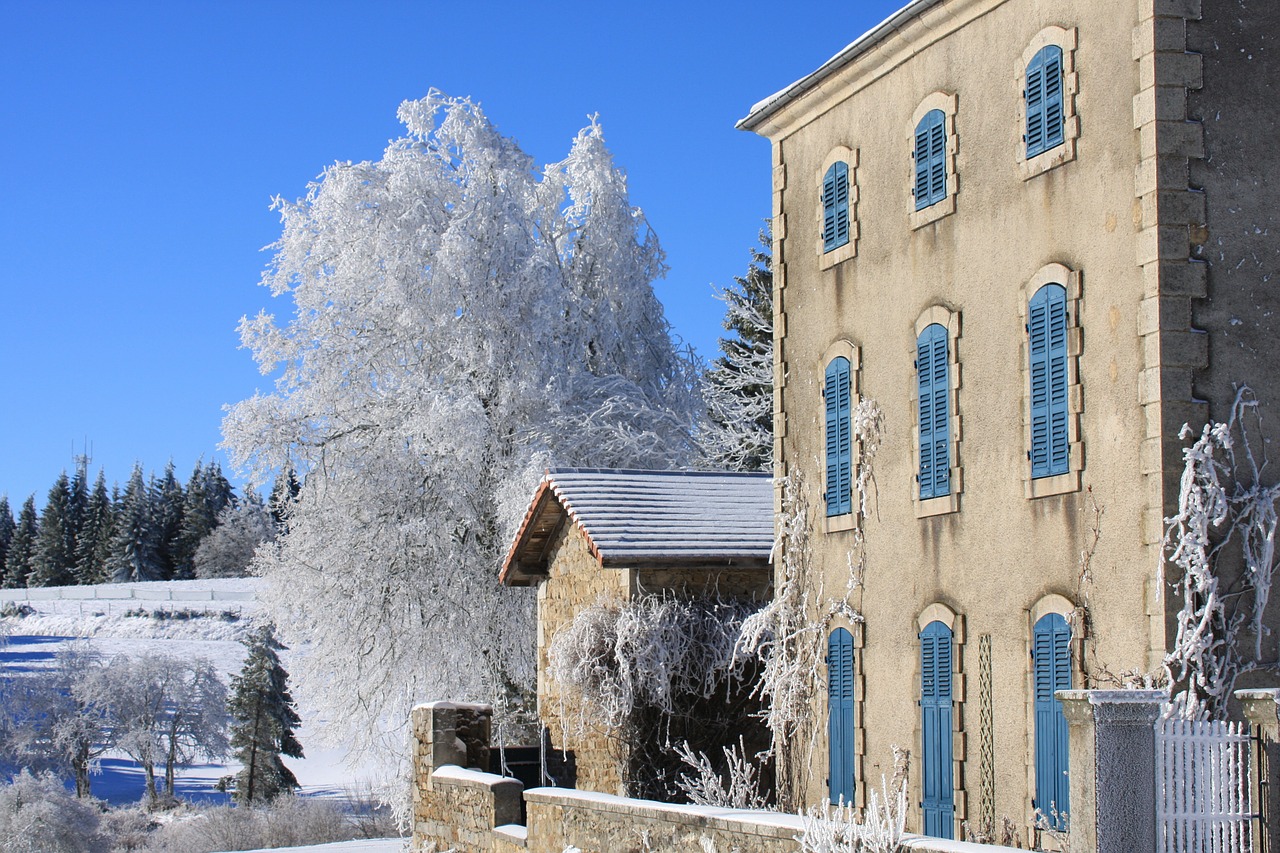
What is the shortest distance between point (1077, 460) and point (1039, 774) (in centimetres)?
256

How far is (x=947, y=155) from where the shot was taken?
14156 millimetres

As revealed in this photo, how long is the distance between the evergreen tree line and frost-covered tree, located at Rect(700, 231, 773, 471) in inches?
2840

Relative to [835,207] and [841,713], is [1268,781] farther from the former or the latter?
[835,207]

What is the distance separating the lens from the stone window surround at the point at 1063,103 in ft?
41.1

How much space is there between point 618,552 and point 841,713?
12.7ft

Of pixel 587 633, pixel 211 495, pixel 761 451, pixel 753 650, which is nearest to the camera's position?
pixel 753 650

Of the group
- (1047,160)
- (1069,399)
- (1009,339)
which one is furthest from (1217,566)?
(1047,160)

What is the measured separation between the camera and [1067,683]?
12.1m

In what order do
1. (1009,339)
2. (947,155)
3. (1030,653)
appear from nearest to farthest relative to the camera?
1. (1030,653)
2. (1009,339)
3. (947,155)

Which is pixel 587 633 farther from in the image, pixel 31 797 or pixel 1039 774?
pixel 31 797

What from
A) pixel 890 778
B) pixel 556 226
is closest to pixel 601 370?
pixel 556 226

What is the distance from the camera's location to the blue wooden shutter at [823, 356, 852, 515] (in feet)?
51.1

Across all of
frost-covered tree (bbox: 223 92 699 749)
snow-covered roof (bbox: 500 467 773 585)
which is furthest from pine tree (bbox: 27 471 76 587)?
snow-covered roof (bbox: 500 467 773 585)

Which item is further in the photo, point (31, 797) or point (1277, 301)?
point (31, 797)
